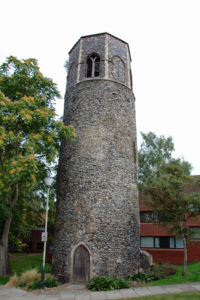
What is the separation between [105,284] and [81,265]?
79.1 inches

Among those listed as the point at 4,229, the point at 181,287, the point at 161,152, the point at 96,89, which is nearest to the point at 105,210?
the point at 181,287

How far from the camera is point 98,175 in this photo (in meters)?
14.3

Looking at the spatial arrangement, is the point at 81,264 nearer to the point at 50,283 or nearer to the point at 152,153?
the point at 50,283

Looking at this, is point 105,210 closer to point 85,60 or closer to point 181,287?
point 181,287

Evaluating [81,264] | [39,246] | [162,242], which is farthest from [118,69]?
[39,246]

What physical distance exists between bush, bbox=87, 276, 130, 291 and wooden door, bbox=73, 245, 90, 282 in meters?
1.05

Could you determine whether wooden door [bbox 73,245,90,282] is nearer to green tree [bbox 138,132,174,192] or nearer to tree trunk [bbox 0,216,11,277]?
tree trunk [bbox 0,216,11,277]

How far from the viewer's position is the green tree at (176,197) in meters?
13.1

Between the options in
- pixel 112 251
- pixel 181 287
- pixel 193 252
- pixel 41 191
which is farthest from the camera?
pixel 193 252

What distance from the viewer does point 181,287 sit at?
10609 millimetres

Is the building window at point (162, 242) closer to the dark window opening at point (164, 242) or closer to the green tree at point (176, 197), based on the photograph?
the dark window opening at point (164, 242)

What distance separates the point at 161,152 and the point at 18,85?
18.6 m

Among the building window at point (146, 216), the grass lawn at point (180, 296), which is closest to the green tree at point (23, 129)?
the grass lawn at point (180, 296)

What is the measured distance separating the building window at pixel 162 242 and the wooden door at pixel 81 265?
9669mm
